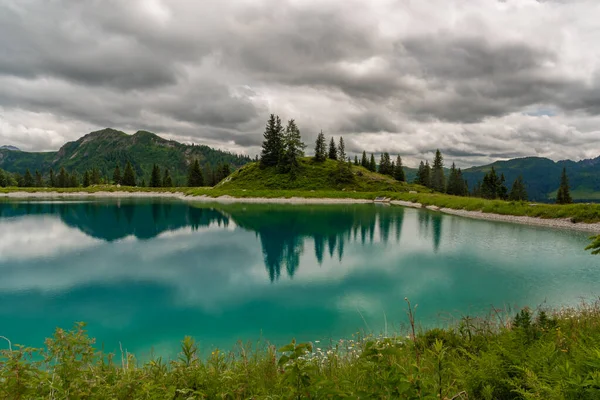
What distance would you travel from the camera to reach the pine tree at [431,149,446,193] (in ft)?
440

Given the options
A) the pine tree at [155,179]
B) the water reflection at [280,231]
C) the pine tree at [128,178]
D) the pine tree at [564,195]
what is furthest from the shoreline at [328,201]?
the pine tree at [564,195]

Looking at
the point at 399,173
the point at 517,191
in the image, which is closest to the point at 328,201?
the point at 399,173

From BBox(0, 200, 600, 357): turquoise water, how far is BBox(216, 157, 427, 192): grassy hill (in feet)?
240

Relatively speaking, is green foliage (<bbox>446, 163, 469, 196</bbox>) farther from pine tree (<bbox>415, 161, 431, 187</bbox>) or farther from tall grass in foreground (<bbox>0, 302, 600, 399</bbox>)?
tall grass in foreground (<bbox>0, 302, 600, 399</bbox>)

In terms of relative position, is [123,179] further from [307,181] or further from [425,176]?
[425,176]

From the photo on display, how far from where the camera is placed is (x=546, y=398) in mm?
3512

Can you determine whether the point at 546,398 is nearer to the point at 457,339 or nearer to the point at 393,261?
Result: the point at 457,339

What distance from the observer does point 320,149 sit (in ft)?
434

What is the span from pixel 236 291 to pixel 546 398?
15.9 metres

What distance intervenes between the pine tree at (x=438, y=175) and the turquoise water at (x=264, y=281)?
4036 inches

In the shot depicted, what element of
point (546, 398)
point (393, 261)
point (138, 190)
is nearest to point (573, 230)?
point (393, 261)

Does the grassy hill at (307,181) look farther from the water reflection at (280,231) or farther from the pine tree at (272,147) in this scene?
the water reflection at (280,231)

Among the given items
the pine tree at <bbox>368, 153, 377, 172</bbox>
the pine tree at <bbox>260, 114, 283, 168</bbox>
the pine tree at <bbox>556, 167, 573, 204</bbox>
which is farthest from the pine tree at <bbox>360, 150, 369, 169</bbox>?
the pine tree at <bbox>556, 167, 573, 204</bbox>

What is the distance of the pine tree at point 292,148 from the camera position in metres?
116
